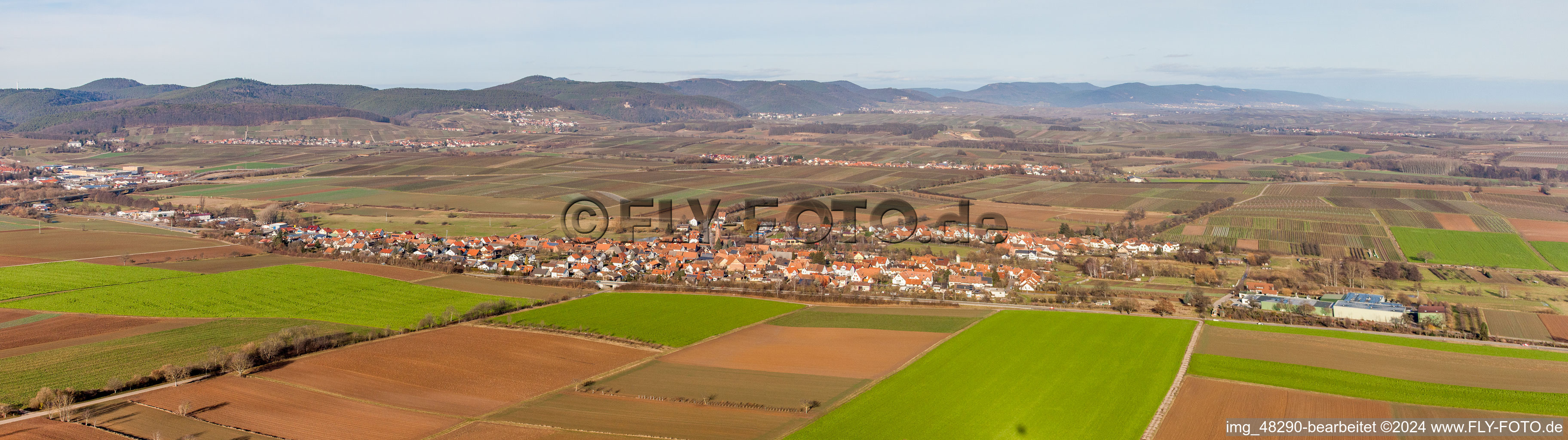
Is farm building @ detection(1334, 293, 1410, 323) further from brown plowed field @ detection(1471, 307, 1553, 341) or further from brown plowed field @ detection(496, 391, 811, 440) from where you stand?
brown plowed field @ detection(496, 391, 811, 440)

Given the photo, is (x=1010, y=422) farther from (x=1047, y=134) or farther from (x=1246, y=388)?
(x=1047, y=134)

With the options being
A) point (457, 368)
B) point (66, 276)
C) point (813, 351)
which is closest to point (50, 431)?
point (457, 368)

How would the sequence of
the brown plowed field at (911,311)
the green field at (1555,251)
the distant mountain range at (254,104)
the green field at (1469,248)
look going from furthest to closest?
the distant mountain range at (254,104) < the green field at (1469,248) < the green field at (1555,251) < the brown plowed field at (911,311)

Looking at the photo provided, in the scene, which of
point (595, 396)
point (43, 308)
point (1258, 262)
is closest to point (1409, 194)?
point (1258, 262)

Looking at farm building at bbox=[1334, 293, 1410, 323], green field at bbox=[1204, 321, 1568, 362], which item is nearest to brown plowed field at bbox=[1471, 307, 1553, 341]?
farm building at bbox=[1334, 293, 1410, 323]

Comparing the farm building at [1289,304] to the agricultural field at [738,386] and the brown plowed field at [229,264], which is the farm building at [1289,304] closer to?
the agricultural field at [738,386]

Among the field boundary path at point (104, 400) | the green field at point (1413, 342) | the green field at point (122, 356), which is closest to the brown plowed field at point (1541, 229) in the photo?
the green field at point (1413, 342)
